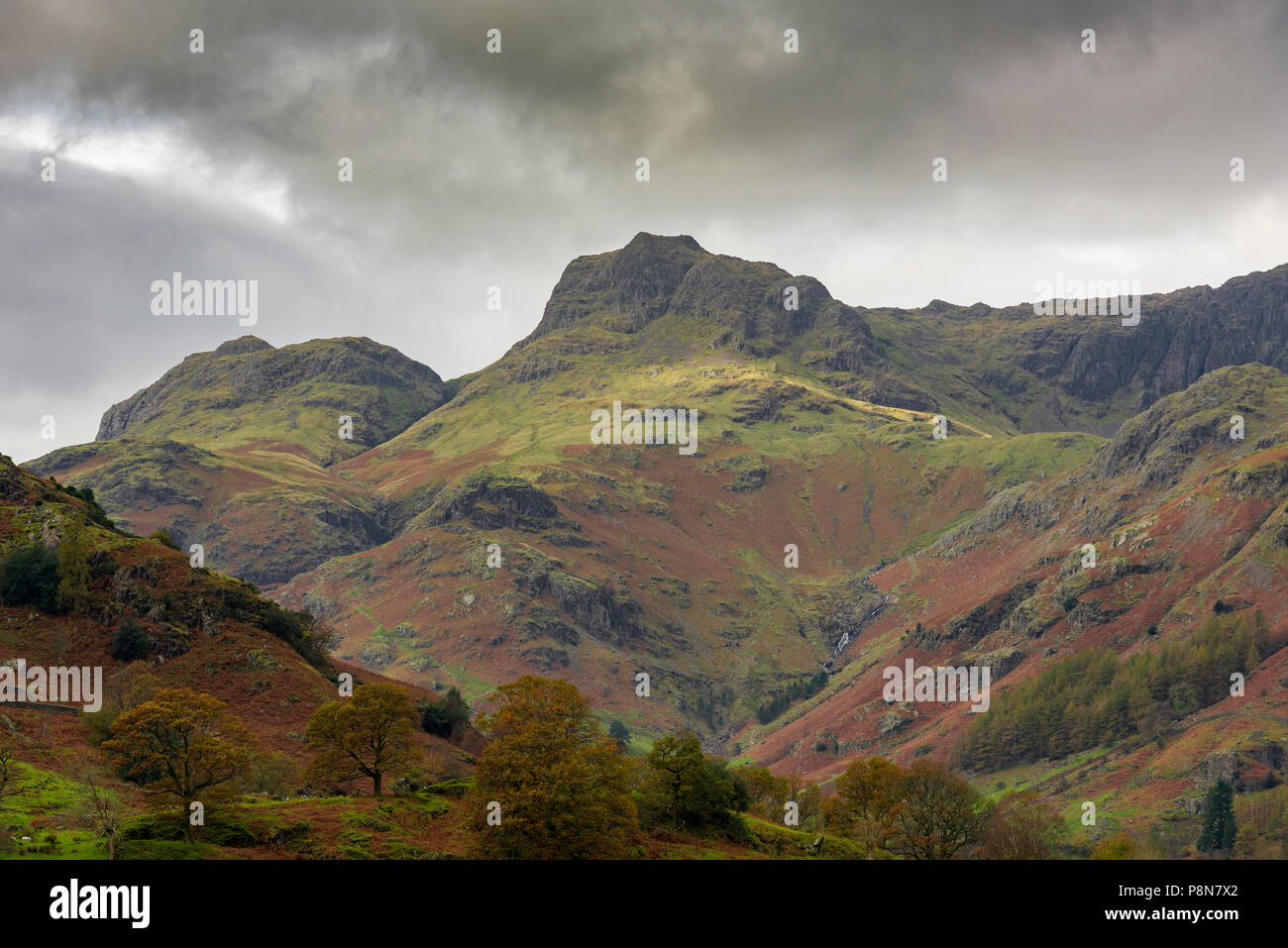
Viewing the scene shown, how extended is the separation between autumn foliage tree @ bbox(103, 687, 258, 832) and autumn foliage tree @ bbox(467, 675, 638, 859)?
1910cm

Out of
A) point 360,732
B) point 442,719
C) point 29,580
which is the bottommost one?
point 442,719

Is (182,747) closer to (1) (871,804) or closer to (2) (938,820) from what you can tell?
(2) (938,820)

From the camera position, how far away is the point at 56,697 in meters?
101

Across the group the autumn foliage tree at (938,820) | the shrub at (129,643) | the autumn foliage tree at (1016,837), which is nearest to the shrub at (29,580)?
the shrub at (129,643)

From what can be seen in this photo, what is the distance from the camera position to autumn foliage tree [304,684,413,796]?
89500 millimetres

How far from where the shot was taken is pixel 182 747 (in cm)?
7775

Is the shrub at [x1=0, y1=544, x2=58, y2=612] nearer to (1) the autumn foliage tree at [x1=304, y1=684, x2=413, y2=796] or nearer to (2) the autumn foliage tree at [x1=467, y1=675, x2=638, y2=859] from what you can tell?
(1) the autumn foliage tree at [x1=304, y1=684, x2=413, y2=796]

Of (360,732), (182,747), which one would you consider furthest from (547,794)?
(182,747)

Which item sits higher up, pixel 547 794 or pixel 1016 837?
pixel 547 794

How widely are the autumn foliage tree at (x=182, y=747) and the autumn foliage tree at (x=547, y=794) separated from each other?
62.7ft

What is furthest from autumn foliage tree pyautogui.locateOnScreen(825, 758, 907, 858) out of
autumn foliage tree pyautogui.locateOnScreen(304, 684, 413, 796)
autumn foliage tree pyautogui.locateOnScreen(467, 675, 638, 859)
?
autumn foliage tree pyautogui.locateOnScreen(304, 684, 413, 796)

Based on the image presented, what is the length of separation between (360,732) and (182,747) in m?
16.0
